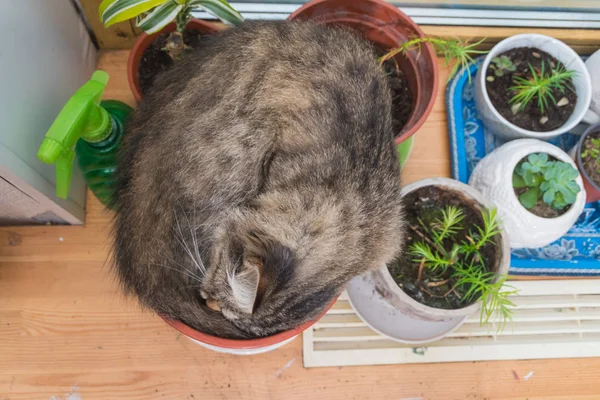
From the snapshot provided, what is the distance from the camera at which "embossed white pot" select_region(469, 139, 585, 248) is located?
1192 mm

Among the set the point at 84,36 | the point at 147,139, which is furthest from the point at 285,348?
the point at 84,36

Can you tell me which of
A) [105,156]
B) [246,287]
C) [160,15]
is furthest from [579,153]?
[105,156]

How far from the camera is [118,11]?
2.77 ft

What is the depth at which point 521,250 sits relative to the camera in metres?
1.33

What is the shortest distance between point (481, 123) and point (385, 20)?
0.45 m

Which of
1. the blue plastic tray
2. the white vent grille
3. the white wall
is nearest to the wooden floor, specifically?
the white vent grille

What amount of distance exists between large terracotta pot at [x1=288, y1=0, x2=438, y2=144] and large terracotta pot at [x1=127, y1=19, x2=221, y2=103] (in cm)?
22

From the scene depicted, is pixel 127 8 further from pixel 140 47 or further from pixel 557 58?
pixel 557 58

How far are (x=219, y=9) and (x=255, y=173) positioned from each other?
341 millimetres

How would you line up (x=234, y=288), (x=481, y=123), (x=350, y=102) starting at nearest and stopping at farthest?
(x=234, y=288), (x=350, y=102), (x=481, y=123)

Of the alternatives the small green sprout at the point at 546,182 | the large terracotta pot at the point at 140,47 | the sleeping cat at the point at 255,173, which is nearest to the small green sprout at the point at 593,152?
the small green sprout at the point at 546,182

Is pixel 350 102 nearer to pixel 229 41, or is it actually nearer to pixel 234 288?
pixel 229 41

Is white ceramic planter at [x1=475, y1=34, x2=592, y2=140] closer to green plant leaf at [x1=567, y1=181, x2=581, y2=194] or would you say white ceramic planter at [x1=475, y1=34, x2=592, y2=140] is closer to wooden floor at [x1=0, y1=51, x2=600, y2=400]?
green plant leaf at [x1=567, y1=181, x2=581, y2=194]

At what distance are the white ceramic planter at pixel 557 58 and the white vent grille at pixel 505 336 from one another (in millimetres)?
415
